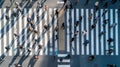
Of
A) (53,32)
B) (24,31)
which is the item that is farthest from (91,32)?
(24,31)

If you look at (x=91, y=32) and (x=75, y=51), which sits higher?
(x=91, y=32)

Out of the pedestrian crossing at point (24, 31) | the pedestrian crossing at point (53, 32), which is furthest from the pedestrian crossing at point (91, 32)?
the pedestrian crossing at point (24, 31)

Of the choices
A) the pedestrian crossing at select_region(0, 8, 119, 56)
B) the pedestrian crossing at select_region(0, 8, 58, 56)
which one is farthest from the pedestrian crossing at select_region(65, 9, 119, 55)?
the pedestrian crossing at select_region(0, 8, 58, 56)

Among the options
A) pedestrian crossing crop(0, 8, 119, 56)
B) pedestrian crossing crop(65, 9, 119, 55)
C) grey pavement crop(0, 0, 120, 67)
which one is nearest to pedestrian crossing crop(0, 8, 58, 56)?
pedestrian crossing crop(0, 8, 119, 56)

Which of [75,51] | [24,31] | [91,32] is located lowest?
[75,51]

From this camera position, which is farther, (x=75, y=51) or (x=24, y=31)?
(x=75, y=51)

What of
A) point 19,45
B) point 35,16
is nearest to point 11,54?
point 19,45

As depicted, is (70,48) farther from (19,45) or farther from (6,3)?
(6,3)

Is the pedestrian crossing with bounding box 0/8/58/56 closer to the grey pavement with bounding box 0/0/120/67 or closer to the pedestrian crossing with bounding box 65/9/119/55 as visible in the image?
the grey pavement with bounding box 0/0/120/67

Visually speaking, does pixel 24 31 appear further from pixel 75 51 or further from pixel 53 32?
pixel 75 51
